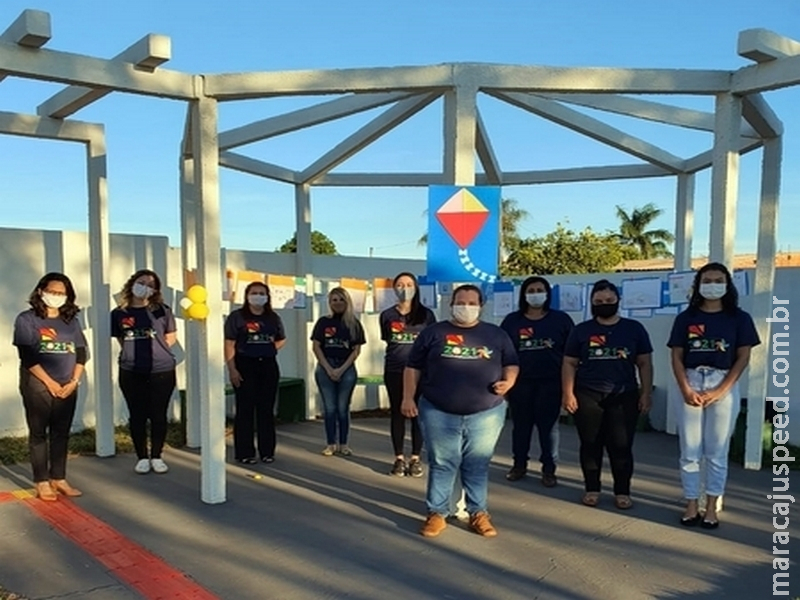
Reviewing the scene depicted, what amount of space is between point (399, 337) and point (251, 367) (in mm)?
1514

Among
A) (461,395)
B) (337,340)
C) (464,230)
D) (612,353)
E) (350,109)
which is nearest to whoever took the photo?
(461,395)

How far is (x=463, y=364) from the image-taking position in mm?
4387

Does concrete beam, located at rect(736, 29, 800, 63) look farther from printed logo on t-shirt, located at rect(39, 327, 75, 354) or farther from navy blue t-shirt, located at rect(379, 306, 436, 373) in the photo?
printed logo on t-shirt, located at rect(39, 327, 75, 354)

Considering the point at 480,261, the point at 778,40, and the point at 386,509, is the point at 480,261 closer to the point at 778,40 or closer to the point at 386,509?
the point at 386,509

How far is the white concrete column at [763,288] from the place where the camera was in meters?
6.34

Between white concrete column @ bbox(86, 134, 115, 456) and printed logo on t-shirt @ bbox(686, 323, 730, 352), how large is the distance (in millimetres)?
4977

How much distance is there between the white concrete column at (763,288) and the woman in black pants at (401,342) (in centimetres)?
295

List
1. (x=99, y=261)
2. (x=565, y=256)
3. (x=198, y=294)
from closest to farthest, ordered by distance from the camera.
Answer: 1. (x=198, y=294)
2. (x=99, y=261)
3. (x=565, y=256)

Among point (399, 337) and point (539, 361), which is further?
point (399, 337)

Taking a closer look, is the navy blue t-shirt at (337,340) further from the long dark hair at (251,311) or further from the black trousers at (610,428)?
the black trousers at (610,428)

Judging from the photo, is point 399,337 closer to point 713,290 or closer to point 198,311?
point 198,311

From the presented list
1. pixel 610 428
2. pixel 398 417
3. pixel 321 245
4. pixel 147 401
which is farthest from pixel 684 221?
pixel 321 245

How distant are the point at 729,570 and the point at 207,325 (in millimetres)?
3710

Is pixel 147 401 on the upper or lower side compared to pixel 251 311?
lower
